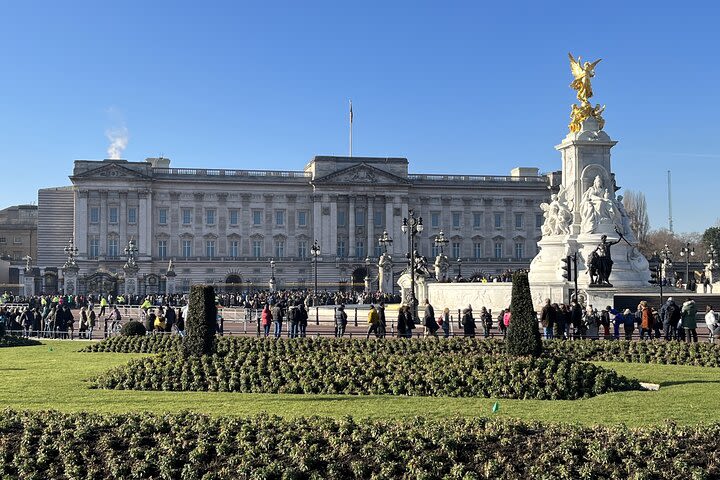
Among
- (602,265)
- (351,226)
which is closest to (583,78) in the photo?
(602,265)

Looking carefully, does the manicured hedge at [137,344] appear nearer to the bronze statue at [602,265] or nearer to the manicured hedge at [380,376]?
Answer: the manicured hedge at [380,376]

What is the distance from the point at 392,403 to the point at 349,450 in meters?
4.67

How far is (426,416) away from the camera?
1275 centimetres

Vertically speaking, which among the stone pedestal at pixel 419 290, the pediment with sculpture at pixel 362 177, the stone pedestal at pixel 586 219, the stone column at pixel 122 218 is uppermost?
the pediment with sculpture at pixel 362 177

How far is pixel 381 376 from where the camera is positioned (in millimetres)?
16703

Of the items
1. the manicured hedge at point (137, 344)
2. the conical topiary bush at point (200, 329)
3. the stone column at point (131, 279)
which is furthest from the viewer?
the stone column at point (131, 279)

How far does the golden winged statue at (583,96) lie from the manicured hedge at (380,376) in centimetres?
2698

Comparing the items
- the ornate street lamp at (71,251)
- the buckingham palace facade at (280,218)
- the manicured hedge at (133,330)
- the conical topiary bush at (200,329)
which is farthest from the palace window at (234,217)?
the conical topiary bush at (200,329)

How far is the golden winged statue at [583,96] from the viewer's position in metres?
42.4

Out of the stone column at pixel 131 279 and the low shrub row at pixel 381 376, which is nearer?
the low shrub row at pixel 381 376

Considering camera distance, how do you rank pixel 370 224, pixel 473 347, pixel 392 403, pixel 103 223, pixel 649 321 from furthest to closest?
pixel 370 224 → pixel 103 223 → pixel 649 321 → pixel 473 347 → pixel 392 403

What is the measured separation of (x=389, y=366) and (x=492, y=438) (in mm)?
7217

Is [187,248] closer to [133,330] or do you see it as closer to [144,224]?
[144,224]

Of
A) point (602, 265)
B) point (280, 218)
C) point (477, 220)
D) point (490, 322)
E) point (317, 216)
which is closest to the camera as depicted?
point (490, 322)
